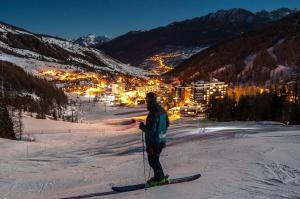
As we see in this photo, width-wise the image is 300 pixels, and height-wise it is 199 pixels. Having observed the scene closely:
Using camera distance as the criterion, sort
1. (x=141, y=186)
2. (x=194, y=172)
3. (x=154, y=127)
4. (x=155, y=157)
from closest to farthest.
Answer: (x=154, y=127), (x=155, y=157), (x=141, y=186), (x=194, y=172)

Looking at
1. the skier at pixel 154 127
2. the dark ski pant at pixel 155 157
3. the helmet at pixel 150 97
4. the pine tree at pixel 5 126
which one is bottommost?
the pine tree at pixel 5 126

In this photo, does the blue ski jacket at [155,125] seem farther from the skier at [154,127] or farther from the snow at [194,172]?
the snow at [194,172]

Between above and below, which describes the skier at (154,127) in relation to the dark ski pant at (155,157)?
above

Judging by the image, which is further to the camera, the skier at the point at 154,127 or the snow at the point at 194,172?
the skier at the point at 154,127

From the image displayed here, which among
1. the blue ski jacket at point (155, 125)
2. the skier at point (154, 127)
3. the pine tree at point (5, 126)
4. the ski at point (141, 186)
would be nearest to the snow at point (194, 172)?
the ski at point (141, 186)

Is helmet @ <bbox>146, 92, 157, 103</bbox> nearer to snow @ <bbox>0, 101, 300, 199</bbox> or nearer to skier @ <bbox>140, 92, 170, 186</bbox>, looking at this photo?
skier @ <bbox>140, 92, 170, 186</bbox>

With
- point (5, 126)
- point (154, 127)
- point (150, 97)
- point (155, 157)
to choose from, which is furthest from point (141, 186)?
point (5, 126)

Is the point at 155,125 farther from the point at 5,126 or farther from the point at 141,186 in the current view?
the point at 5,126

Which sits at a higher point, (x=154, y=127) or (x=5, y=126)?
(x=154, y=127)

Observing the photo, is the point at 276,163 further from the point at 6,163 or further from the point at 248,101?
the point at 248,101

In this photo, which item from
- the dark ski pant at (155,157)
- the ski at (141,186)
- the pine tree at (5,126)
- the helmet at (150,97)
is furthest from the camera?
the pine tree at (5,126)

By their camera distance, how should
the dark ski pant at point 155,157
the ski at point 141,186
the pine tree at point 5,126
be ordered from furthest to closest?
the pine tree at point 5,126 → the ski at point 141,186 → the dark ski pant at point 155,157

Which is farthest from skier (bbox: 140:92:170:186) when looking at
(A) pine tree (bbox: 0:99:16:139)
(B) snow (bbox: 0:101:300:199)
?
(A) pine tree (bbox: 0:99:16:139)

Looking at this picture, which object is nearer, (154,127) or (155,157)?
(154,127)
